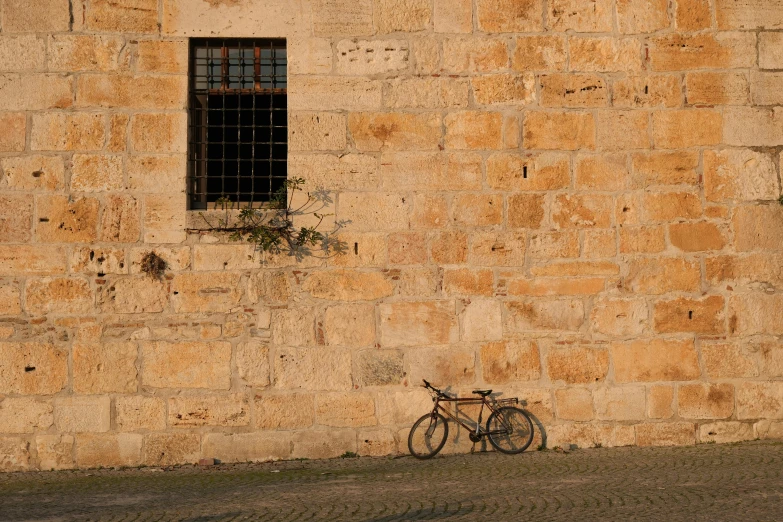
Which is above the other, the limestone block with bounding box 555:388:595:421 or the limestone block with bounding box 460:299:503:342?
the limestone block with bounding box 460:299:503:342

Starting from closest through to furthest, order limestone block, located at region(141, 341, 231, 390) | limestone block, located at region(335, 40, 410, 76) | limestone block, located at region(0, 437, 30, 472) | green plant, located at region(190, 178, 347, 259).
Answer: limestone block, located at region(0, 437, 30, 472)
limestone block, located at region(141, 341, 231, 390)
green plant, located at region(190, 178, 347, 259)
limestone block, located at region(335, 40, 410, 76)

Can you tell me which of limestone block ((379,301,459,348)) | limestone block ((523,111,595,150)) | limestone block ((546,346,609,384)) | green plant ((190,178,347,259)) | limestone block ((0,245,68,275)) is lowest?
limestone block ((546,346,609,384))

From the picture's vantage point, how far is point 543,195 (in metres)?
7.33

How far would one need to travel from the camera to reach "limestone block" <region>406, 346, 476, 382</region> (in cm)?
722

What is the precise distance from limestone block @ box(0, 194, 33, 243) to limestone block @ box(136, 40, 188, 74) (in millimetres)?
1436

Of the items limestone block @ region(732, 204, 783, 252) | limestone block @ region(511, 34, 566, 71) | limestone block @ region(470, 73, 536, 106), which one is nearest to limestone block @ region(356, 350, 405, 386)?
limestone block @ region(470, 73, 536, 106)

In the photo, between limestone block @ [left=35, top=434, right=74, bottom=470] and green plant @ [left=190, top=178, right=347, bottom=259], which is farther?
green plant @ [left=190, top=178, right=347, bottom=259]

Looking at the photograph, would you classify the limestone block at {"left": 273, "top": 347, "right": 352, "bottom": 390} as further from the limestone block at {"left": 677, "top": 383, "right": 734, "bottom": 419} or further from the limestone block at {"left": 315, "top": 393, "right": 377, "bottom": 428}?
the limestone block at {"left": 677, "top": 383, "right": 734, "bottom": 419}

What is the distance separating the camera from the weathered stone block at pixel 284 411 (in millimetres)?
7117

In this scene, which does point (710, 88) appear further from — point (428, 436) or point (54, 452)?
point (54, 452)

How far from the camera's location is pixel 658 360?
730 centimetres

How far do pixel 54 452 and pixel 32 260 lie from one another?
4.91 feet

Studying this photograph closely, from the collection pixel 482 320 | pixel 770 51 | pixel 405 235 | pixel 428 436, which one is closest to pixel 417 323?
pixel 482 320

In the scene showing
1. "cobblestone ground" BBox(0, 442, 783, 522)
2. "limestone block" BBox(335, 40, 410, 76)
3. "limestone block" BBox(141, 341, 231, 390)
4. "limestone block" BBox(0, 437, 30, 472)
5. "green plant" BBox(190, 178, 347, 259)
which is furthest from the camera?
"limestone block" BBox(335, 40, 410, 76)
